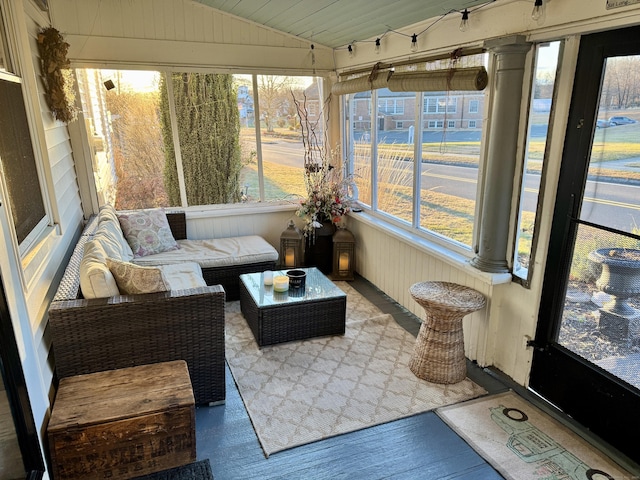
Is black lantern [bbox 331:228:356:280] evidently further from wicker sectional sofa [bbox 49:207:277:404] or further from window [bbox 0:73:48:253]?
window [bbox 0:73:48:253]

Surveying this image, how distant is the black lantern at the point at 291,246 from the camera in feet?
14.9

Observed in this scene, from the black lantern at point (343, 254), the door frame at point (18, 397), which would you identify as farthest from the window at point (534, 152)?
the door frame at point (18, 397)

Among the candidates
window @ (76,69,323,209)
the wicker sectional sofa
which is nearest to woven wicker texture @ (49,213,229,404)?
the wicker sectional sofa

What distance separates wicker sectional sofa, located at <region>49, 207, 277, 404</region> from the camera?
2295mm

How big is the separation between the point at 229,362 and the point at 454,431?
156 cm

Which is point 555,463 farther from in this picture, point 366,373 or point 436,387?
point 366,373

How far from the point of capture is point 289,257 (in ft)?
15.0

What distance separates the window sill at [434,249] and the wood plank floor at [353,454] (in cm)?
93

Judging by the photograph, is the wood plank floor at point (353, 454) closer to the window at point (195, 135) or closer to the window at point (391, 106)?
the window at point (391, 106)

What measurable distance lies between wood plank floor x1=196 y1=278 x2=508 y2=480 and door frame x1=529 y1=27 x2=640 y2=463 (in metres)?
0.69

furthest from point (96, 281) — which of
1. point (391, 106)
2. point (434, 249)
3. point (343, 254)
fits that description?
point (391, 106)

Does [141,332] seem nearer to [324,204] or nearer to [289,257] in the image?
[289,257]

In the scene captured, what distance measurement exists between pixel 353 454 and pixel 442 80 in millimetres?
2385

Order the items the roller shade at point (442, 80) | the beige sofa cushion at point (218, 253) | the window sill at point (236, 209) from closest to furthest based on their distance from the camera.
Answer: the roller shade at point (442, 80) < the beige sofa cushion at point (218, 253) < the window sill at point (236, 209)
